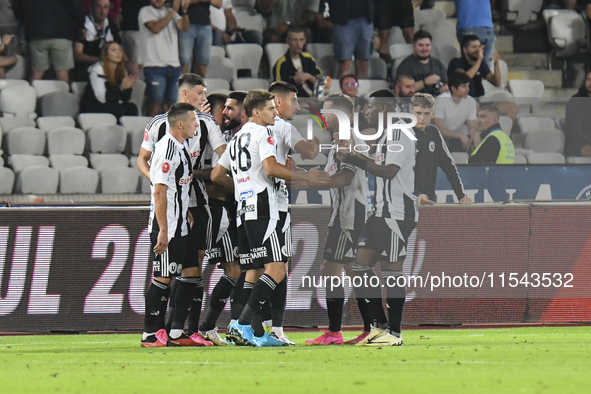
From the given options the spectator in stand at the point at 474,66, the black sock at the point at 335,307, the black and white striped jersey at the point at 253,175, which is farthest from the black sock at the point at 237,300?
the spectator in stand at the point at 474,66

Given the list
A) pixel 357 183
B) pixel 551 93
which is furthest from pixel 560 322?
pixel 551 93

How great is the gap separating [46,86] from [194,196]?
21.7ft

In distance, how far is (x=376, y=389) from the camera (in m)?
4.38

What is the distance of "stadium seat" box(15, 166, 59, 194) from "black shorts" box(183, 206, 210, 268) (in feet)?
16.6

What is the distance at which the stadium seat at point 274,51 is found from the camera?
45.5 feet

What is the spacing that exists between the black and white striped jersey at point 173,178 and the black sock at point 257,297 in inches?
30.0

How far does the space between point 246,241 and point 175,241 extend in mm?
561

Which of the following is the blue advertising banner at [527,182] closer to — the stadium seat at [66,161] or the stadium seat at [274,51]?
the stadium seat at [274,51]

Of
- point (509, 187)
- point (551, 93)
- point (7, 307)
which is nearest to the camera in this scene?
point (7, 307)

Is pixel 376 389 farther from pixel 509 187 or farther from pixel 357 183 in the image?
pixel 509 187

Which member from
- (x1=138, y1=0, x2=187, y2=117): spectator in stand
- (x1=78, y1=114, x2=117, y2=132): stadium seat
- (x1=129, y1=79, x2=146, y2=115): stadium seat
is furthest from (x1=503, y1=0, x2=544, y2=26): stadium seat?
(x1=78, y1=114, x2=117, y2=132): stadium seat

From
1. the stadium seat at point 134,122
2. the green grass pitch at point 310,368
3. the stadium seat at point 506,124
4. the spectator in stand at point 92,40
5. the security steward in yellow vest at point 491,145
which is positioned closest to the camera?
the green grass pitch at point 310,368

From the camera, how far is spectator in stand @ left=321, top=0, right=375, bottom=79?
13.6m

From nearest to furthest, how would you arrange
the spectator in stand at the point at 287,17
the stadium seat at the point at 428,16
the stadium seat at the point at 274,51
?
the stadium seat at the point at 274,51 → the spectator in stand at the point at 287,17 → the stadium seat at the point at 428,16
